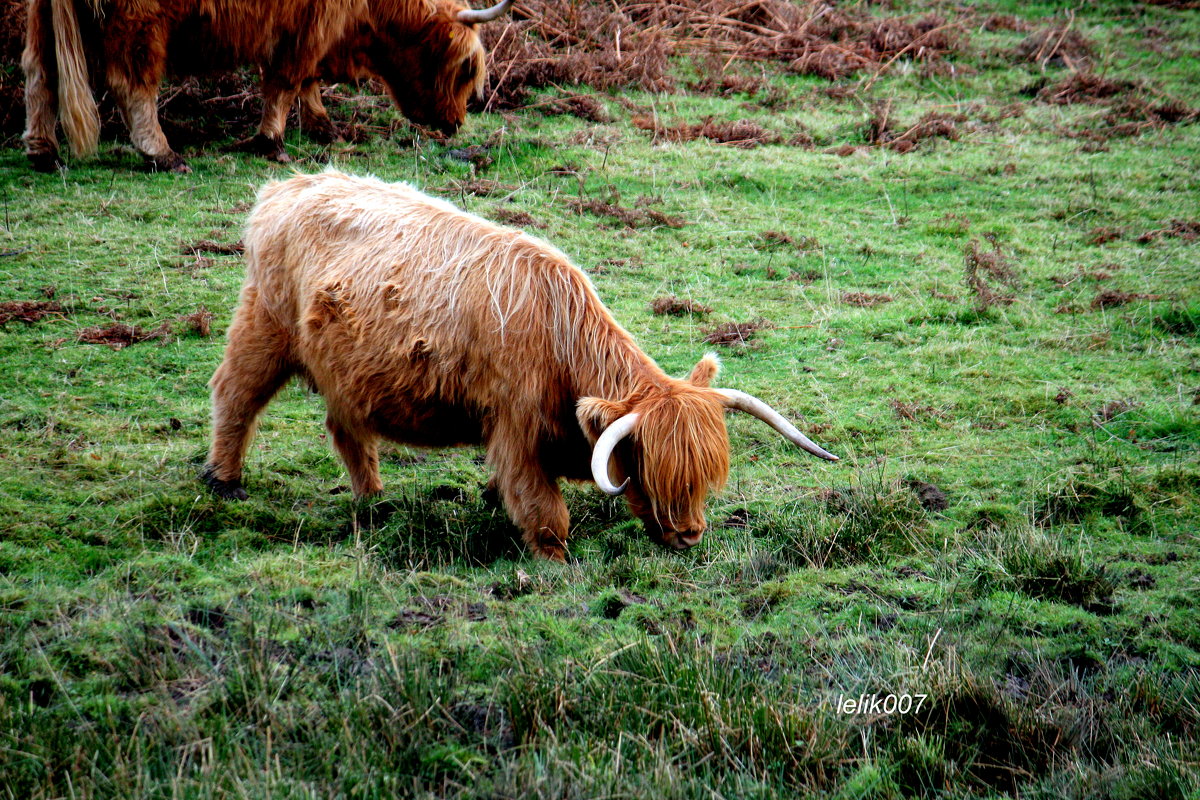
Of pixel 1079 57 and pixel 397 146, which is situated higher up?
pixel 1079 57

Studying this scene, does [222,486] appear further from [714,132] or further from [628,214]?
[714,132]

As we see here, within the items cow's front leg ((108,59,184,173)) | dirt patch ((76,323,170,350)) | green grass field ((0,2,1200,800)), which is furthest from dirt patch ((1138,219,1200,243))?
cow's front leg ((108,59,184,173))

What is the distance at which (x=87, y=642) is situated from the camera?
287 centimetres

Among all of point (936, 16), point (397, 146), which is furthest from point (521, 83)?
point (936, 16)

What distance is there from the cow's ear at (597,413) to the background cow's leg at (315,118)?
5.89 metres

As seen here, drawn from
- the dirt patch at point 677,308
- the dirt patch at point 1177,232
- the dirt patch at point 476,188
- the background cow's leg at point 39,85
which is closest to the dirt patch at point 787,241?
the dirt patch at point 677,308

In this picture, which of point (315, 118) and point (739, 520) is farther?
point (315, 118)

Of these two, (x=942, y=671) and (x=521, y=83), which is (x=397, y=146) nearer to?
(x=521, y=83)

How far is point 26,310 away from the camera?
5918 mm

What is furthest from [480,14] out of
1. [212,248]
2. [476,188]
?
[212,248]

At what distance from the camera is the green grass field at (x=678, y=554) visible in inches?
103

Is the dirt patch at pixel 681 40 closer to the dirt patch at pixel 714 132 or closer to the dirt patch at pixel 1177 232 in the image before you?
the dirt patch at pixel 714 132

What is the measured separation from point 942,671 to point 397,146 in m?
7.25

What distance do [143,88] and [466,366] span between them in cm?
498
